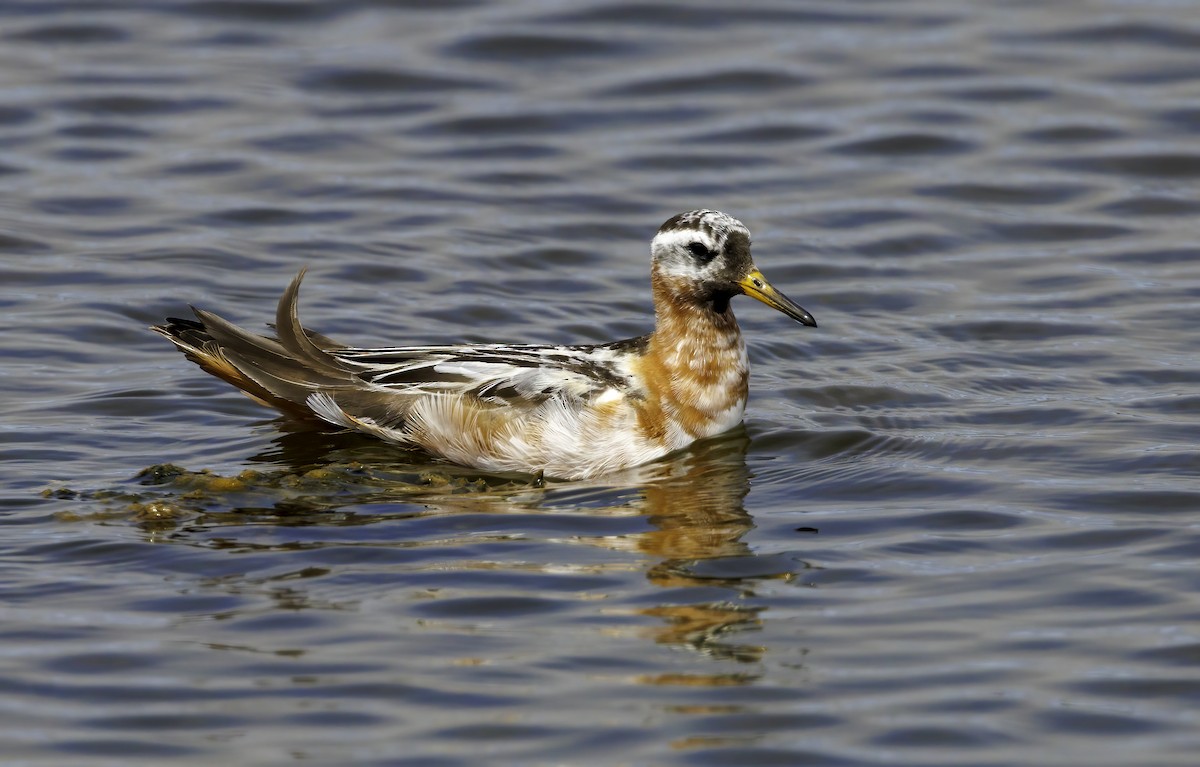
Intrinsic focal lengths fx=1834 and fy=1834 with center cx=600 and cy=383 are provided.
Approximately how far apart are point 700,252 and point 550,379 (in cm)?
141

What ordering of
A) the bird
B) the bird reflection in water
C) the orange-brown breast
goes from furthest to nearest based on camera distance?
the orange-brown breast → the bird → the bird reflection in water

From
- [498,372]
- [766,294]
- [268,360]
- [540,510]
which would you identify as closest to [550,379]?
[498,372]

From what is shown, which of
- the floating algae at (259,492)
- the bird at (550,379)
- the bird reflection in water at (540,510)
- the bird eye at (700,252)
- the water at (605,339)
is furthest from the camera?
the bird eye at (700,252)

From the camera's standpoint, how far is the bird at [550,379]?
12.2 m

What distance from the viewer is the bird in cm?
1225

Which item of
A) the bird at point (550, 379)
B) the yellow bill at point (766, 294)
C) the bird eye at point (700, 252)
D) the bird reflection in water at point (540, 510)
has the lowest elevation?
the bird reflection in water at point (540, 510)

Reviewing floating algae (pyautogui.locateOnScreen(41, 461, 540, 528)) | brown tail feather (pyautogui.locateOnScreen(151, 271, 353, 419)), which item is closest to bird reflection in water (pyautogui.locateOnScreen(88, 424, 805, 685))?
floating algae (pyautogui.locateOnScreen(41, 461, 540, 528))

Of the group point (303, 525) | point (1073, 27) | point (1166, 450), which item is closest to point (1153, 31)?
point (1073, 27)

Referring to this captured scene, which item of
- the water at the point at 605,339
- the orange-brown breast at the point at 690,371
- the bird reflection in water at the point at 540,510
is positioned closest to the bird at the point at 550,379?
the orange-brown breast at the point at 690,371

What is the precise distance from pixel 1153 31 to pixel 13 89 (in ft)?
42.9

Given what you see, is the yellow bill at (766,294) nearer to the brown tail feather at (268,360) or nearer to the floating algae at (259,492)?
the floating algae at (259,492)

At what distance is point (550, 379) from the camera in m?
12.3

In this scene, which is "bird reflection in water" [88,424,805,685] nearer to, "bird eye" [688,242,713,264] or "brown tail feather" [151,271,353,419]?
"brown tail feather" [151,271,353,419]

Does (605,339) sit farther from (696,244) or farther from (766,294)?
(766,294)
